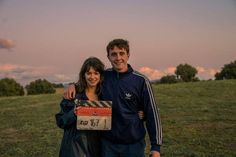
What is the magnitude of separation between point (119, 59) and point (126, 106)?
53 centimetres

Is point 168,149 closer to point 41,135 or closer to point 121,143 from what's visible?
point 41,135

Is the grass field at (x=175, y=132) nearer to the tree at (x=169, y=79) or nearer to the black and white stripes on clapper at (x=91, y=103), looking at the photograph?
the black and white stripes on clapper at (x=91, y=103)

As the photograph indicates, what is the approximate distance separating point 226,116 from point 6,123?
8091mm

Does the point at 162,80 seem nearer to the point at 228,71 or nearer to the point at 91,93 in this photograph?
the point at 228,71

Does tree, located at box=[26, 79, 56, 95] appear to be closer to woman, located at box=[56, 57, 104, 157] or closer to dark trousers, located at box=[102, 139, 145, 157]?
woman, located at box=[56, 57, 104, 157]

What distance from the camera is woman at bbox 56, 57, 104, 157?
15.6 ft

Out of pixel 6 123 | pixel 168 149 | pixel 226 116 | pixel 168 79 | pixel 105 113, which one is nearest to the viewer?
pixel 105 113

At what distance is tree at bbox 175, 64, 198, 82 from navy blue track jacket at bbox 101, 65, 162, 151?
41.0 m

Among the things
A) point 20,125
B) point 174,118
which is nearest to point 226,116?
point 174,118

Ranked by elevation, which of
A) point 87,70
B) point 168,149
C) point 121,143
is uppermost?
point 87,70

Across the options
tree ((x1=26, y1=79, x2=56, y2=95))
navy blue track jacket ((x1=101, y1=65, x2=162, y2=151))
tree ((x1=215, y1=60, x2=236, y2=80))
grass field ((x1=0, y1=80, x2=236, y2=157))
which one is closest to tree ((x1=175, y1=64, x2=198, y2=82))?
tree ((x1=215, y1=60, x2=236, y2=80))

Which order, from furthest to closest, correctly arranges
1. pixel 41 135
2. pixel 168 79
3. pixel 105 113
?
pixel 168 79
pixel 41 135
pixel 105 113

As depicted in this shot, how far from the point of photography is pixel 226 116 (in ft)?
48.5

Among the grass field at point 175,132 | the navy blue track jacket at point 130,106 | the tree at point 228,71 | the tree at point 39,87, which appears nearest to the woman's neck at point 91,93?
the navy blue track jacket at point 130,106
